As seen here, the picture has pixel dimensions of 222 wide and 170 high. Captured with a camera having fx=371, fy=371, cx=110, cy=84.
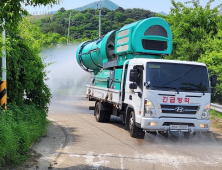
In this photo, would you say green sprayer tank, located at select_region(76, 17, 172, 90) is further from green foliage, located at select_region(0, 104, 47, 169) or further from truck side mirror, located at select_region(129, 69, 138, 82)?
green foliage, located at select_region(0, 104, 47, 169)

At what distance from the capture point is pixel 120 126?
14133 millimetres

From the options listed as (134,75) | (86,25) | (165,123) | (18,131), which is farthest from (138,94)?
(86,25)

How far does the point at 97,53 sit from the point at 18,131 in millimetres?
7775

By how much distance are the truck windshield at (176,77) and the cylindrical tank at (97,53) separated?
3832mm

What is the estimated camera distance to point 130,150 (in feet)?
31.0

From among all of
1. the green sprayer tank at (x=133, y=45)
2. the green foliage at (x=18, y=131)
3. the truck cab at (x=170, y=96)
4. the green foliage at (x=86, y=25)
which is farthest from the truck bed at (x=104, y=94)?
the green foliage at (x=86, y=25)

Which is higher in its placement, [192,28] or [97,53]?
[192,28]

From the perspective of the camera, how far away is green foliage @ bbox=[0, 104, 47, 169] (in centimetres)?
715

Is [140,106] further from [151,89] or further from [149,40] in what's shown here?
[149,40]

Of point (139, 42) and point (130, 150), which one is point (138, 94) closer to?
point (130, 150)

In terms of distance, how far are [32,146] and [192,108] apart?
4535 millimetres

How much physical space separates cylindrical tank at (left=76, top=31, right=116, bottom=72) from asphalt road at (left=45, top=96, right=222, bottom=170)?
2.99 m

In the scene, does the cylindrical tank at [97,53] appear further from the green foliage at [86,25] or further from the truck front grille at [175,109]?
the green foliage at [86,25]

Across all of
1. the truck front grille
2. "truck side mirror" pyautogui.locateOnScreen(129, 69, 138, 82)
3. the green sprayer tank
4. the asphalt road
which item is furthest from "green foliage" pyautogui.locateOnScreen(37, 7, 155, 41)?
the truck front grille
